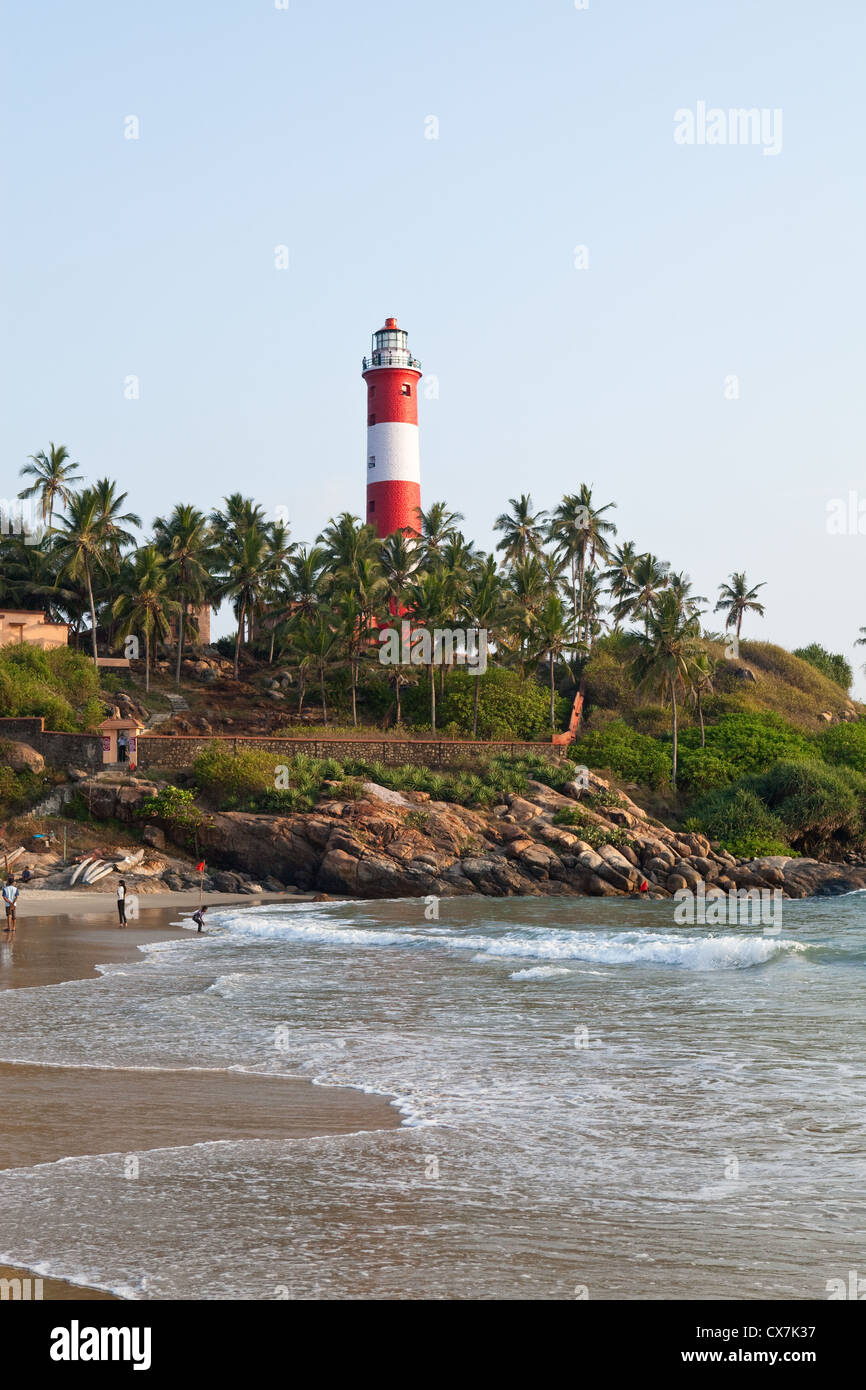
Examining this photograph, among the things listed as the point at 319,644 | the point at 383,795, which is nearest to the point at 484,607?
the point at 319,644

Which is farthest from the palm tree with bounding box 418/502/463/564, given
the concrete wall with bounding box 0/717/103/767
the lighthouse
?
the concrete wall with bounding box 0/717/103/767

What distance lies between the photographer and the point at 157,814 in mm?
37094

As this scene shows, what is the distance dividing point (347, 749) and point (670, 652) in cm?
1662

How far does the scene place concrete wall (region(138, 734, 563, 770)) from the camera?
133 ft

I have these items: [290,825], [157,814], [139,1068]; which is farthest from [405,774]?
[139,1068]

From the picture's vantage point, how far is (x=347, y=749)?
43.9m

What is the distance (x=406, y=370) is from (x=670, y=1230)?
57719 mm

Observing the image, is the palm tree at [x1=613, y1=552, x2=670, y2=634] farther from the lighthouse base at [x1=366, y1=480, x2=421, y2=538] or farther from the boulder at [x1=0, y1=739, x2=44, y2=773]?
the boulder at [x1=0, y1=739, x2=44, y2=773]

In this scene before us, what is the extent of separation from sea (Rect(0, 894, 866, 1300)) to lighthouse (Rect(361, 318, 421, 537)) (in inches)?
1709

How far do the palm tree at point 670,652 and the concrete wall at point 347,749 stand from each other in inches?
256

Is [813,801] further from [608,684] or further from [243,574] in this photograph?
[243,574]

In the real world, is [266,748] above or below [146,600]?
below

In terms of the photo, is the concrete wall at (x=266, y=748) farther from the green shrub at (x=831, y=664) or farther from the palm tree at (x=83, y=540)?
the green shrub at (x=831, y=664)
